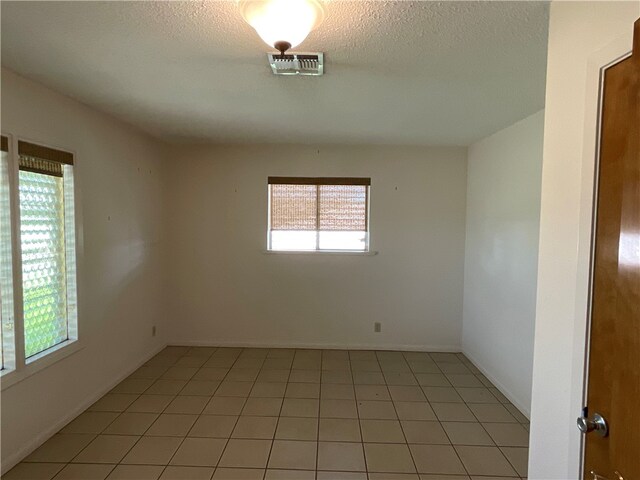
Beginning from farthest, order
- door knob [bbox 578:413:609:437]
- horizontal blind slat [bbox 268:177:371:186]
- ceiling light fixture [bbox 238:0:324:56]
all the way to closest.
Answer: horizontal blind slat [bbox 268:177:371:186] < ceiling light fixture [bbox 238:0:324:56] < door knob [bbox 578:413:609:437]

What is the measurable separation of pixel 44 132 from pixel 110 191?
80 cm

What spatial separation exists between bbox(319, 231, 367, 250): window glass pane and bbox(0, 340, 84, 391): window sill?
2513 millimetres

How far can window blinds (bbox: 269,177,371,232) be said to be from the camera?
4.06 meters

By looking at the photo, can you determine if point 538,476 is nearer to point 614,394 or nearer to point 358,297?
point 614,394

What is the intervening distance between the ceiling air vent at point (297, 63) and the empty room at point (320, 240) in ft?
0.07

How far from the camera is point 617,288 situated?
0.94m

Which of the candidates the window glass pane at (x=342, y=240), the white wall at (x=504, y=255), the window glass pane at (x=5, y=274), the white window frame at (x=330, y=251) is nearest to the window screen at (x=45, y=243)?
the window glass pane at (x=5, y=274)

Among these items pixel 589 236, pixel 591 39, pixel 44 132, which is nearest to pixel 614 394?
pixel 589 236

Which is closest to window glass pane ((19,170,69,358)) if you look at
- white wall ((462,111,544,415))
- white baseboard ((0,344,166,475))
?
white baseboard ((0,344,166,475))

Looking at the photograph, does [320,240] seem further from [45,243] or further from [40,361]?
[40,361]

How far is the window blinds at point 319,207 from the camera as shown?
13.3ft

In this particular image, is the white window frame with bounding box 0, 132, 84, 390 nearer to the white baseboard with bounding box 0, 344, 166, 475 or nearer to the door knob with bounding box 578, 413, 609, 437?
the white baseboard with bounding box 0, 344, 166, 475

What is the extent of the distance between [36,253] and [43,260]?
8 centimetres

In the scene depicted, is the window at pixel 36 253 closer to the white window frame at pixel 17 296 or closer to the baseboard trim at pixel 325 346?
the white window frame at pixel 17 296
